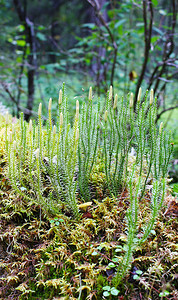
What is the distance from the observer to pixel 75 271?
1104 millimetres

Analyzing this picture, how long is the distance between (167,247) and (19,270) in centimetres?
80

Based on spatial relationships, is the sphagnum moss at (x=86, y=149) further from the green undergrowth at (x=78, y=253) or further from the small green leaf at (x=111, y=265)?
the small green leaf at (x=111, y=265)

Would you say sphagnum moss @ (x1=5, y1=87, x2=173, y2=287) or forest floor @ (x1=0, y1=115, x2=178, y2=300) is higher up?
sphagnum moss @ (x1=5, y1=87, x2=173, y2=287)

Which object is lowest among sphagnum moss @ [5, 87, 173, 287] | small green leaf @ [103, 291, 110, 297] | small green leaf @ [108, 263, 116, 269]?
small green leaf @ [103, 291, 110, 297]

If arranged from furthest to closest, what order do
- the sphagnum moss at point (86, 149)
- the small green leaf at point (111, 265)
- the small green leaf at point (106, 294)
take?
the sphagnum moss at point (86, 149) < the small green leaf at point (111, 265) < the small green leaf at point (106, 294)

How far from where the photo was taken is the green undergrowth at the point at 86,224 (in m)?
1.03

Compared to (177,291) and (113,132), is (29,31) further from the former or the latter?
(177,291)

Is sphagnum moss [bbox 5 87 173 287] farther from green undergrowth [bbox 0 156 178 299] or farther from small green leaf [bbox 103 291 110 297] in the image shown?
small green leaf [bbox 103 291 110 297]

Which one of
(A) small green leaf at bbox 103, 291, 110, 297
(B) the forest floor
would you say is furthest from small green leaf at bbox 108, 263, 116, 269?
(A) small green leaf at bbox 103, 291, 110, 297

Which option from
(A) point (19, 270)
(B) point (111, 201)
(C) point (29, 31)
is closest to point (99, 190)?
(B) point (111, 201)

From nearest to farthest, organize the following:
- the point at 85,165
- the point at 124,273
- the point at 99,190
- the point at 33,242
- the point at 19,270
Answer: the point at 124,273 < the point at 19,270 < the point at 33,242 < the point at 85,165 < the point at 99,190

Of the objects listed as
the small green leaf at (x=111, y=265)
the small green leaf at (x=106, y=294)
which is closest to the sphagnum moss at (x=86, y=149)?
the small green leaf at (x=111, y=265)

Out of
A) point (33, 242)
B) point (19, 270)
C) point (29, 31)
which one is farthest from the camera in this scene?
point (29, 31)

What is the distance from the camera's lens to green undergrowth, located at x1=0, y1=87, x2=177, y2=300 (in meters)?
1.03
